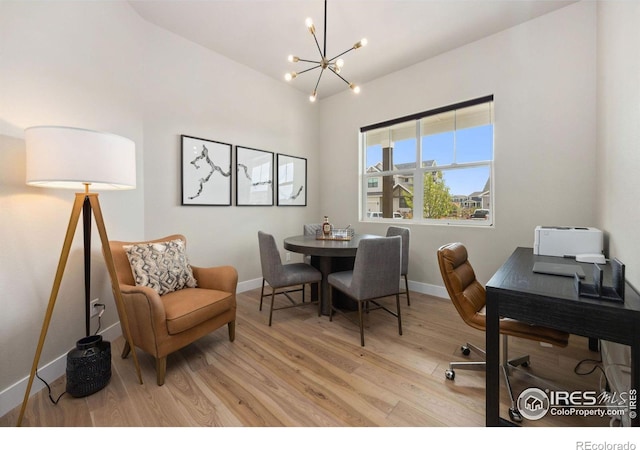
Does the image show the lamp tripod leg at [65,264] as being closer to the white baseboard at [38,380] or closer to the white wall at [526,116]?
the white baseboard at [38,380]

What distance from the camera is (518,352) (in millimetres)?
1968

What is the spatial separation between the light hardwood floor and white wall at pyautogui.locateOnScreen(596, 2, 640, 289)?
3.02ft

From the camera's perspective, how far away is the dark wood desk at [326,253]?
227 centimetres

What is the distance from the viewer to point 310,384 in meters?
1.62

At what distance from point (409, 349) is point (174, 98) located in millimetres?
3339

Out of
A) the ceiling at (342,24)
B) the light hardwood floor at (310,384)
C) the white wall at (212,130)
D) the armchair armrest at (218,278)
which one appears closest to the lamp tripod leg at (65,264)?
the light hardwood floor at (310,384)

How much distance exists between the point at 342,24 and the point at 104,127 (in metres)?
2.35

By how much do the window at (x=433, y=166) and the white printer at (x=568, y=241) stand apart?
84 centimetres


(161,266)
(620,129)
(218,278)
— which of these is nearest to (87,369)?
(161,266)

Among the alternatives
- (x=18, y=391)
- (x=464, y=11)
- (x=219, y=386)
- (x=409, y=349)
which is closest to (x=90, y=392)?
(x=18, y=391)

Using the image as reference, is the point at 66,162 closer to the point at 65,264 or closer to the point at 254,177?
the point at 65,264
